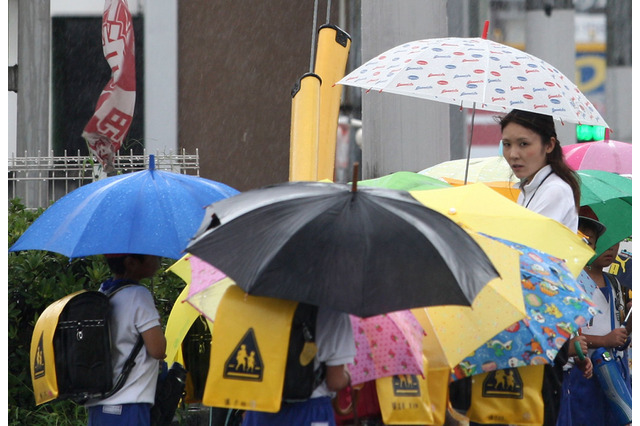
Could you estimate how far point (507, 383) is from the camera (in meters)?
4.75

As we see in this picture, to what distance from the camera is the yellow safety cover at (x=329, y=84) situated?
6.19 metres

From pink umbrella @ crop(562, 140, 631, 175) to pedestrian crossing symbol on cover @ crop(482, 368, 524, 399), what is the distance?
329cm

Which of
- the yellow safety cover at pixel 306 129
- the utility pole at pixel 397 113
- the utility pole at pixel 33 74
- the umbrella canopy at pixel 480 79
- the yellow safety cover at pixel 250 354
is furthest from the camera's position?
the utility pole at pixel 33 74

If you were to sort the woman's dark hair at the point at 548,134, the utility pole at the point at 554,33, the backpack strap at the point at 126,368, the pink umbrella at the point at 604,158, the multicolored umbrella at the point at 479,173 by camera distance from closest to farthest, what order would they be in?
the backpack strap at the point at 126,368
the woman's dark hair at the point at 548,134
the multicolored umbrella at the point at 479,173
the pink umbrella at the point at 604,158
the utility pole at the point at 554,33

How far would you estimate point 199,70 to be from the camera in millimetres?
13578

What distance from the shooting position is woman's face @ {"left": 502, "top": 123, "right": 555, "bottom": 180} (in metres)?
5.32

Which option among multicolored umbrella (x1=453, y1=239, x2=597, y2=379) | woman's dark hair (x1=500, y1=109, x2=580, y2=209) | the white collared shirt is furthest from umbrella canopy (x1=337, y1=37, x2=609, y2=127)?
multicolored umbrella (x1=453, y1=239, x2=597, y2=379)

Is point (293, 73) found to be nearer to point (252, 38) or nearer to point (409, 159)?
point (252, 38)

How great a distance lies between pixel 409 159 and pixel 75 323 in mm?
3960

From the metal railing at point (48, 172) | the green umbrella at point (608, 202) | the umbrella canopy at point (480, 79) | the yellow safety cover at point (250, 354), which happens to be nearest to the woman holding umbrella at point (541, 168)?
the umbrella canopy at point (480, 79)

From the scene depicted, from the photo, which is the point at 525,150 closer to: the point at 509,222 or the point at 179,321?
the point at 509,222

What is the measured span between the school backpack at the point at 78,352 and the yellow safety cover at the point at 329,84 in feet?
6.29

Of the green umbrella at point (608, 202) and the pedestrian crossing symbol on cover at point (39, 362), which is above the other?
the green umbrella at point (608, 202)

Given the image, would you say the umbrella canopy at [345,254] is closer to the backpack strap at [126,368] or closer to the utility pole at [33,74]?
the backpack strap at [126,368]
